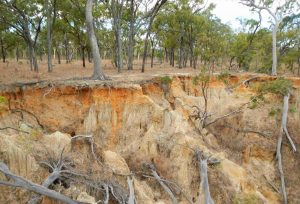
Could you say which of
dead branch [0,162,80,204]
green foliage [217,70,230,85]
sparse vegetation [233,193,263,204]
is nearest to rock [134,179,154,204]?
sparse vegetation [233,193,263,204]

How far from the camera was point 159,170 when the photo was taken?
10914 mm

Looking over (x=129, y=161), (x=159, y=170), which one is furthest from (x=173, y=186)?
(x=129, y=161)

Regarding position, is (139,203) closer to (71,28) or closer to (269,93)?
(269,93)

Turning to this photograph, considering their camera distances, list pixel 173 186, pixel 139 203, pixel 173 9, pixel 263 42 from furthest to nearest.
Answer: pixel 263 42 → pixel 173 9 → pixel 173 186 → pixel 139 203

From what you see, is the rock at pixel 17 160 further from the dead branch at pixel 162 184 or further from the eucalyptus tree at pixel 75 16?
the eucalyptus tree at pixel 75 16

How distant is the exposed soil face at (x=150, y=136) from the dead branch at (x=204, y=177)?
1.13 feet

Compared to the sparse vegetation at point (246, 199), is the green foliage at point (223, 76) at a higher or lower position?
higher

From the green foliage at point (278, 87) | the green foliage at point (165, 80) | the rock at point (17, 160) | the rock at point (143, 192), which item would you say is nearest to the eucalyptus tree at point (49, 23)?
the green foliage at point (165, 80)

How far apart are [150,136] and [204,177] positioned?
105 inches

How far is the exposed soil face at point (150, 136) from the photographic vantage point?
372 inches

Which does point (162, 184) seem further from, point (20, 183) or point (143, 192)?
point (20, 183)

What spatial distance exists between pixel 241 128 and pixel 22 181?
10809mm

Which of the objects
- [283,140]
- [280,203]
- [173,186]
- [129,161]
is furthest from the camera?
[283,140]

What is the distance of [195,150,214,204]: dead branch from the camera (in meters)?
9.18
